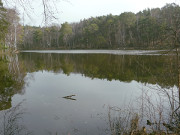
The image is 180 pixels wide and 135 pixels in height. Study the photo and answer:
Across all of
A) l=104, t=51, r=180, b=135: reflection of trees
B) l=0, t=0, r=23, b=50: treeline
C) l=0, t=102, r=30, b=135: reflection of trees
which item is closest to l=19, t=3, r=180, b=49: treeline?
l=0, t=0, r=23, b=50: treeline

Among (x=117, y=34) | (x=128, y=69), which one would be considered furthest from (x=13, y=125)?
(x=117, y=34)

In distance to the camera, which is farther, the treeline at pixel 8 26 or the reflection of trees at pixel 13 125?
the treeline at pixel 8 26

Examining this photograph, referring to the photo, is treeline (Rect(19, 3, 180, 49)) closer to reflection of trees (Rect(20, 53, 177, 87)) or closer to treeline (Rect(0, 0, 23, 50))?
treeline (Rect(0, 0, 23, 50))

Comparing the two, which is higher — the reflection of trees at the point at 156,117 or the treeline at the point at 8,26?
the treeline at the point at 8,26

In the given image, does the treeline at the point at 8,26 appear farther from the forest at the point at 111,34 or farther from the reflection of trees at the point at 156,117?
the reflection of trees at the point at 156,117

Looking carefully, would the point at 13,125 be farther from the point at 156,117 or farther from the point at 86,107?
the point at 156,117

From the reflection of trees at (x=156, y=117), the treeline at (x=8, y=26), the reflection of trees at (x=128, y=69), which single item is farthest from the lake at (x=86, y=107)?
the treeline at (x=8, y=26)

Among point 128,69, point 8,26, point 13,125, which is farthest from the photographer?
point 8,26

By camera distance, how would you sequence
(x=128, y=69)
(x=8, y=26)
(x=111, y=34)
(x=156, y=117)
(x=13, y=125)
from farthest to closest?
(x=111, y=34) < (x=8, y=26) < (x=128, y=69) < (x=156, y=117) < (x=13, y=125)

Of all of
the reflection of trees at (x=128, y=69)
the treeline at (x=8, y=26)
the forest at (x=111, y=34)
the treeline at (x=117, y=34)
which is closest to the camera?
the reflection of trees at (x=128, y=69)

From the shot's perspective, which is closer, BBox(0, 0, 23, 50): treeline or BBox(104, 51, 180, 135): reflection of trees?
BBox(104, 51, 180, 135): reflection of trees

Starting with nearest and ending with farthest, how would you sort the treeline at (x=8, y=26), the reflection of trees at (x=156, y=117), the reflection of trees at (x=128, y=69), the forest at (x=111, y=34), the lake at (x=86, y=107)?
the reflection of trees at (x=156, y=117), the lake at (x=86, y=107), the reflection of trees at (x=128, y=69), the treeline at (x=8, y=26), the forest at (x=111, y=34)

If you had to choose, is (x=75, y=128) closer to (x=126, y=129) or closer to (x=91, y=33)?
(x=126, y=129)

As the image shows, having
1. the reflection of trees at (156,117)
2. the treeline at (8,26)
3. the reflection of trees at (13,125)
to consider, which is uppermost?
the treeline at (8,26)
